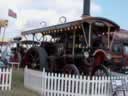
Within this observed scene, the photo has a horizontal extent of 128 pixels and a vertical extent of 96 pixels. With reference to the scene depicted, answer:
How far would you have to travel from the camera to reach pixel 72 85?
35.3 feet

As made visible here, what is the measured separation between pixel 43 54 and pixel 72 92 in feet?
14.5

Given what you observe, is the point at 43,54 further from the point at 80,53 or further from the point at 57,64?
the point at 80,53

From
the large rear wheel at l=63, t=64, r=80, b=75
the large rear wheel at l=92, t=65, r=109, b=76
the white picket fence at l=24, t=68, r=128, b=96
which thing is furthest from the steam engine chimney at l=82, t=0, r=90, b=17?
the white picket fence at l=24, t=68, r=128, b=96

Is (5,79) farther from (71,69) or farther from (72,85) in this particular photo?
(72,85)

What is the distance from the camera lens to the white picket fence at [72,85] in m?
10.5

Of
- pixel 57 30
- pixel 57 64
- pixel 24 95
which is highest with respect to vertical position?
pixel 57 30

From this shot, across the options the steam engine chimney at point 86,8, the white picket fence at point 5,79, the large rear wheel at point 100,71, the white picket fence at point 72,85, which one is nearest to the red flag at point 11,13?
the steam engine chimney at point 86,8

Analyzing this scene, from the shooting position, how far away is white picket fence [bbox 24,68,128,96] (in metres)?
10.5

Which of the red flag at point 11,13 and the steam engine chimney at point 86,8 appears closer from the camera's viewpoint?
the steam engine chimney at point 86,8

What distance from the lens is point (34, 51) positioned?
15805mm

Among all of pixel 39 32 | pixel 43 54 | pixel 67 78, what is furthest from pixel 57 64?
pixel 67 78

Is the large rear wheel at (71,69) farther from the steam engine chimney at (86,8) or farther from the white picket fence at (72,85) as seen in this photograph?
the steam engine chimney at (86,8)

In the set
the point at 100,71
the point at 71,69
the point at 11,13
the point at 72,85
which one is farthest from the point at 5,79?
the point at 11,13

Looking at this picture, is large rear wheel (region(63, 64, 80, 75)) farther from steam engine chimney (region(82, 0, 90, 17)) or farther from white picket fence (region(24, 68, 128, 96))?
steam engine chimney (region(82, 0, 90, 17))
